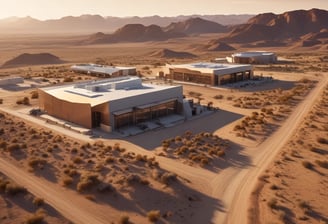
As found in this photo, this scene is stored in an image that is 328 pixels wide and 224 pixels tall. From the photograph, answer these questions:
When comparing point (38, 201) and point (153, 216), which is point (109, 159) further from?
point (153, 216)

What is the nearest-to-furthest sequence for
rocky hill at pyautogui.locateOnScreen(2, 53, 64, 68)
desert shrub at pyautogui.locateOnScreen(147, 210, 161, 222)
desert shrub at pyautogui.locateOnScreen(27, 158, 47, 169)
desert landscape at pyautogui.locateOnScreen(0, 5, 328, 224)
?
desert shrub at pyautogui.locateOnScreen(147, 210, 161, 222) < desert landscape at pyautogui.locateOnScreen(0, 5, 328, 224) < desert shrub at pyautogui.locateOnScreen(27, 158, 47, 169) < rocky hill at pyautogui.locateOnScreen(2, 53, 64, 68)

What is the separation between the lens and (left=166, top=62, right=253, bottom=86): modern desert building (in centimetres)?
6338

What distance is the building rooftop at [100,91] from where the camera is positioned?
39.8m

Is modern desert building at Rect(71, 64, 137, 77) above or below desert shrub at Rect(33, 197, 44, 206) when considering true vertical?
above

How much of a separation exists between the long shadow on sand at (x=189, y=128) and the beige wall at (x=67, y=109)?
5.93 metres

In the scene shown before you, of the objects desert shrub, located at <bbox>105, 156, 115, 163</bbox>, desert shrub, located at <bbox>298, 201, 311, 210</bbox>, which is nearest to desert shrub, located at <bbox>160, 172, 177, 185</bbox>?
desert shrub, located at <bbox>105, 156, 115, 163</bbox>

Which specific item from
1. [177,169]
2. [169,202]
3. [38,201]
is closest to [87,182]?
[38,201]

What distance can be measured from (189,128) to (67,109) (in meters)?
13.1

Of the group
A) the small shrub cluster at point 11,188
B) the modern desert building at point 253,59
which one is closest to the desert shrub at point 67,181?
the small shrub cluster at point 11,188

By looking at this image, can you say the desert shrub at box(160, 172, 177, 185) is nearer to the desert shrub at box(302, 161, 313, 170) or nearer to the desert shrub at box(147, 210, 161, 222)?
the desert shrub at box(147, 210, 161, 222)

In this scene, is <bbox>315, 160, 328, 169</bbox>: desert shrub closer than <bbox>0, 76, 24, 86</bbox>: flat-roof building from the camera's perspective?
Yes

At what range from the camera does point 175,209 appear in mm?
21984

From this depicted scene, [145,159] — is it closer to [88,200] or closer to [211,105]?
[88,200]

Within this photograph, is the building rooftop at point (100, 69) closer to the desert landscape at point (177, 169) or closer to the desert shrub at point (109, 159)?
the desert landscape at point (177, 169)
